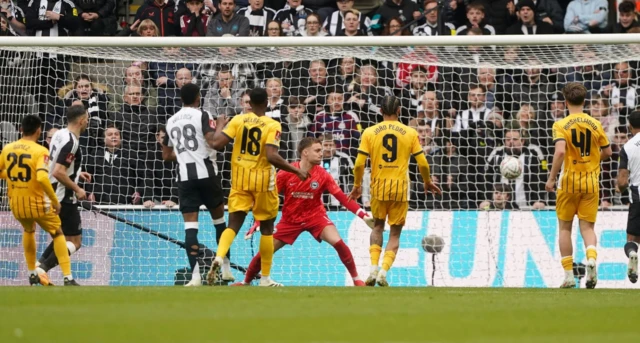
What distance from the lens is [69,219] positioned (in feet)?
40.9

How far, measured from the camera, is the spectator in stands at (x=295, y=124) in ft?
48.0

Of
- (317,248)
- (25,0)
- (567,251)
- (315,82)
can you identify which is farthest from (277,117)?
(25,0)

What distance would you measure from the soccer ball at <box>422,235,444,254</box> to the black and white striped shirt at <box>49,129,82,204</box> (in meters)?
4.57

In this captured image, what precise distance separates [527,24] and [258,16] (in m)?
4.28

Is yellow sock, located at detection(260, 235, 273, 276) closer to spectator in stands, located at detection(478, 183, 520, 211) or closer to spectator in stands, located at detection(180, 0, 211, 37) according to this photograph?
spectator in stands, located at detection(478, 183, 520, 211)

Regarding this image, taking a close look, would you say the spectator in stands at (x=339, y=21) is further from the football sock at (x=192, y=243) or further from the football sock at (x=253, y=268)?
the football sock at (x=192, y=243)

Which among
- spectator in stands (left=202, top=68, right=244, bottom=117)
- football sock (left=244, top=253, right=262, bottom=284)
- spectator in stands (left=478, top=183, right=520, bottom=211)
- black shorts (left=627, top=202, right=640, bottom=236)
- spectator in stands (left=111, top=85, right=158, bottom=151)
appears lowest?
football sock (left=244, top=253, right=262, bottom=284)

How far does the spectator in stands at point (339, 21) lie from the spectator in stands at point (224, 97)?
8.37 ft

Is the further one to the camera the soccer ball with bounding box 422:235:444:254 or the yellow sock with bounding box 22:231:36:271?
the soccer ball with bounding box 422:235:444:254

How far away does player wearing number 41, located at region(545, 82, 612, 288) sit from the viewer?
454 inches

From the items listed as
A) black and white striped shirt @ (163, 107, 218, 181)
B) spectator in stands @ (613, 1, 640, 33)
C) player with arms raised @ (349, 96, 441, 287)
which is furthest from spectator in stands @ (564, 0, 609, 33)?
black and white striped shirt @ (163, 107, 218, 181)

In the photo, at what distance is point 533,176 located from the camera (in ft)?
48.3

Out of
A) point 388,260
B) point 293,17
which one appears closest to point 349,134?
point 388,260

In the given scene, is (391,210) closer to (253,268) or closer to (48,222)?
(253,268)
